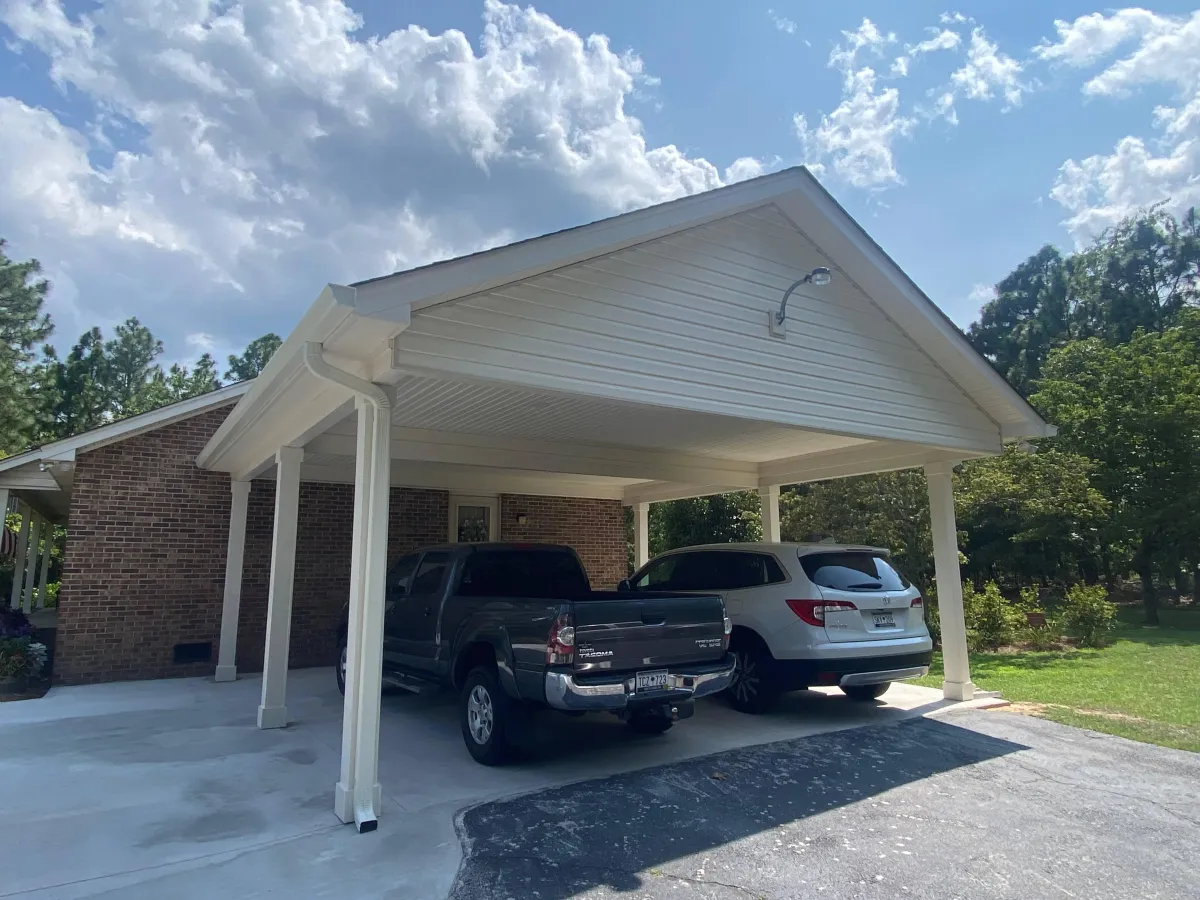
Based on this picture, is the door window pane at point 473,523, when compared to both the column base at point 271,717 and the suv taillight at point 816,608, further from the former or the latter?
the suv taillight at point 816,608

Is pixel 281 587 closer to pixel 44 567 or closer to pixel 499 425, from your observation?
pixel 499 425

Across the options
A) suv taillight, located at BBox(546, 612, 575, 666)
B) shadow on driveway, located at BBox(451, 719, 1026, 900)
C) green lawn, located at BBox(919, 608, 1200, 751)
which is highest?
suv taillight, located at BBox(546, 612, 575, 666)

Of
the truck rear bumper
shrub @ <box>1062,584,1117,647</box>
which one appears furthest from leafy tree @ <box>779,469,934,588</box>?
the truck rear bumper

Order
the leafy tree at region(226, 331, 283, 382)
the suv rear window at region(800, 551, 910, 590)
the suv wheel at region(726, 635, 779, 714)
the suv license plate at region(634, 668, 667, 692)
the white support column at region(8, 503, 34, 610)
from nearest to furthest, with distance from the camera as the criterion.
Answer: the suv license plate at region(634, 668, 667, 692)
the suv rear window at region(800, 551, 910, 590)
the suv wheel at region(726, 635, 779, 714)
the white support column at region(8, 503, 34, 610)
the leafy tree at region(226, 331, 283, 382)

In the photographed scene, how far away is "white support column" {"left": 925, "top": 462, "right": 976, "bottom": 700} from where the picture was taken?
791cm

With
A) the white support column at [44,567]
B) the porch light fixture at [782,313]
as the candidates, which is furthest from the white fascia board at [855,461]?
the white support column at [44,567]

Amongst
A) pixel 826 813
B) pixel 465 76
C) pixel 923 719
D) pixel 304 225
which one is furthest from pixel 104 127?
pixel 923 719

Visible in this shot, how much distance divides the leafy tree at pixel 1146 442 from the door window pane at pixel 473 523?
15.7 metres

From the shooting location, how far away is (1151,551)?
60.0 feet

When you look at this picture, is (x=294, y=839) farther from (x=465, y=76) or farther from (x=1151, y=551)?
(x=1151, y=551)

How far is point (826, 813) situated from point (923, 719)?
3.14 m

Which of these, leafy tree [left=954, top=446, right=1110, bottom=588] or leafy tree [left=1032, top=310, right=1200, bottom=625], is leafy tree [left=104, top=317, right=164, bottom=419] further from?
leafy tree [left=1032, top=310, right=1200, bottom=625]

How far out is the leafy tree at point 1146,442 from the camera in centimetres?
1703

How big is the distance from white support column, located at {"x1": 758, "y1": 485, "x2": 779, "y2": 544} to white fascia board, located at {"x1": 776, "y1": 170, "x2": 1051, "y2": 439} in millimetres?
3347
